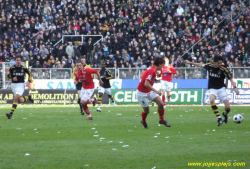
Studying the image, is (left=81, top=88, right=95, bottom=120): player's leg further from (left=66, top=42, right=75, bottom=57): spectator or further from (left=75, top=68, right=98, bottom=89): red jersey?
(left=66, top=42, right=75, bottom=57): spectator

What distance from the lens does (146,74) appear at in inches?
477

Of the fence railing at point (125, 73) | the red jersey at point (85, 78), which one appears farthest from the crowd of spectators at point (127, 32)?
the red jersey at point (85, 78)

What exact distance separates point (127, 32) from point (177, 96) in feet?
25.7

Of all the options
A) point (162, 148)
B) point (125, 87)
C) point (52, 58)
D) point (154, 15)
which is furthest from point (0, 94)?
point (162, 148)

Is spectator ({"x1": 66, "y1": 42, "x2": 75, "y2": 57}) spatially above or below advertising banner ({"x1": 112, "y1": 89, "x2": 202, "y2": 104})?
above

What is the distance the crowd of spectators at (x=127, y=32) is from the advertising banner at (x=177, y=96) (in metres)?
1.93

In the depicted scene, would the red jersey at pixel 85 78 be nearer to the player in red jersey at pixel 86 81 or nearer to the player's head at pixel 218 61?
the player in red jersey at pixel 86 81

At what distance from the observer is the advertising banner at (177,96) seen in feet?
95.0

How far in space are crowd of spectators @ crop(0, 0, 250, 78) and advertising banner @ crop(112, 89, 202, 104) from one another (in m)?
1.93

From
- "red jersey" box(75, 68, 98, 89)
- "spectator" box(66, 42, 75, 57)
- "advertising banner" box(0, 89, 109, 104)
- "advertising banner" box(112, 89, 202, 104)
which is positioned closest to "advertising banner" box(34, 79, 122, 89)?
"advertising banner" box(0, 89, 109, 104)

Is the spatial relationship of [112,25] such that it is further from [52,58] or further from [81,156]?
[81,156]

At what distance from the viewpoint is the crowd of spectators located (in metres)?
32.3

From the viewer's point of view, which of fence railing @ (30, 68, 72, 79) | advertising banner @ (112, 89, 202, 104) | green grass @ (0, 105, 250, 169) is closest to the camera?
green grass @ (0, 105, 250, 169)

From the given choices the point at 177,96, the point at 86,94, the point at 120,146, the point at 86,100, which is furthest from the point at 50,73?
the point at 120,146
